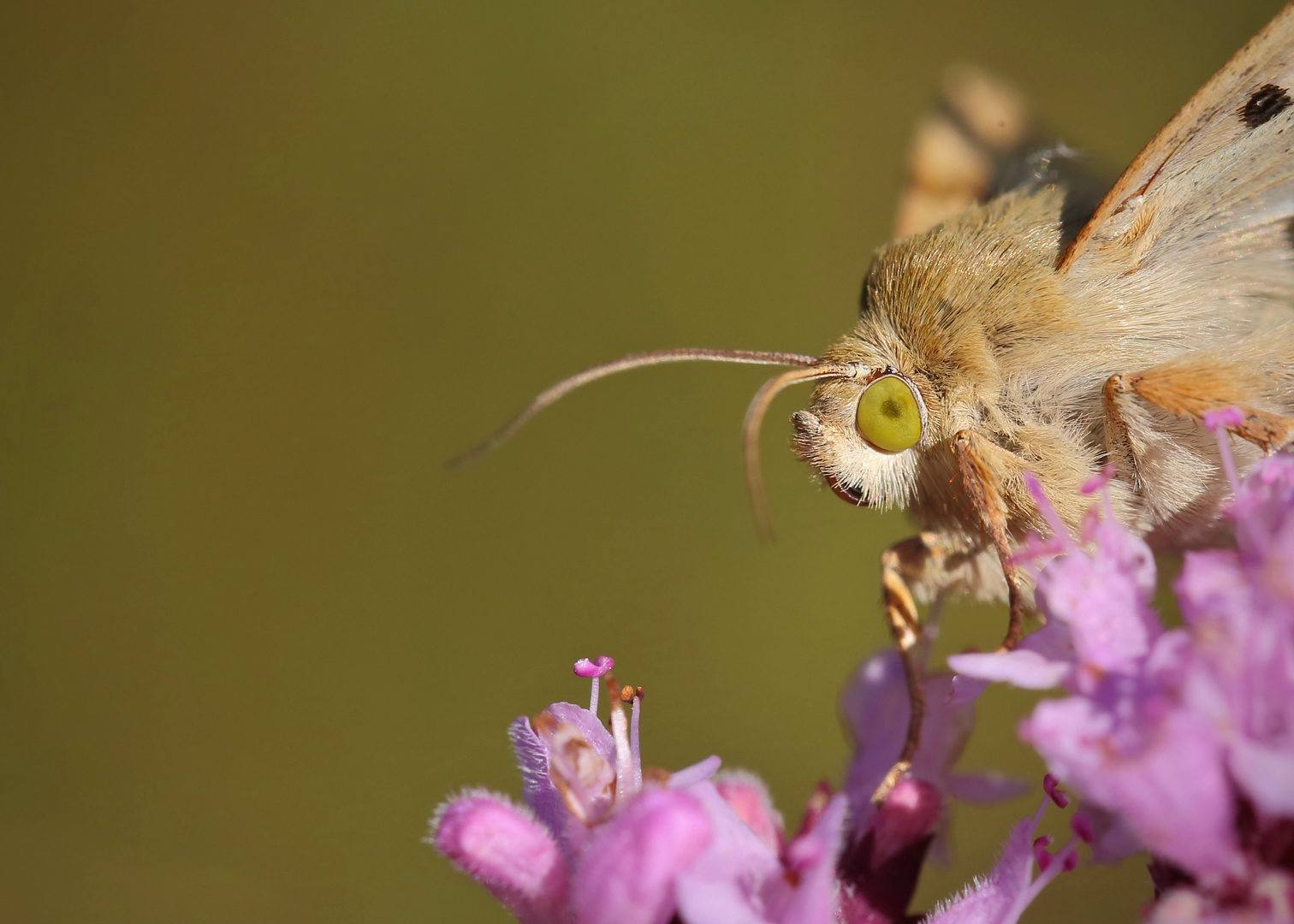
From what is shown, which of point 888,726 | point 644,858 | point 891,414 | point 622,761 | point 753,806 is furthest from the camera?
point 888,726

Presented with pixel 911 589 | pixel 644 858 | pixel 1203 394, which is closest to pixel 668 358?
pixel 911 589

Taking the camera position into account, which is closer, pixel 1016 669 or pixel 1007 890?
pixel 1016 669

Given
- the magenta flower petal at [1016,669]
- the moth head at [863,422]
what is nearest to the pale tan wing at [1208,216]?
the moth head at [863,422]

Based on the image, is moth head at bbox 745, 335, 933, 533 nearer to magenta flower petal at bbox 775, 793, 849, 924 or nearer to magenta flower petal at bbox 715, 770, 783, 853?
magenta flower petal at bbox 715, 770, 783, 853

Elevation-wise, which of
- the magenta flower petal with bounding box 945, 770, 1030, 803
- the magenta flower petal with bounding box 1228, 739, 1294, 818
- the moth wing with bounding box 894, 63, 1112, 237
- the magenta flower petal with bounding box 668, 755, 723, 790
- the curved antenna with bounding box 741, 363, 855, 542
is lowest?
the magenta flower petal with bounding box 945, 770, 1030, 803

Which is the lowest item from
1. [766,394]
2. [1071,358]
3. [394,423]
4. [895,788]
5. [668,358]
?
[895,788]

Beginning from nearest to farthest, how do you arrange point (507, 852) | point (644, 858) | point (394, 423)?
A: point (644, 858), point (507, 852), point (394, 423)

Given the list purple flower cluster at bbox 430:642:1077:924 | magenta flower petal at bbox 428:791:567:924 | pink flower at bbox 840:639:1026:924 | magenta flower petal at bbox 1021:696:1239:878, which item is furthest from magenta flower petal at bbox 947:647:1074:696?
magenta flower petal at bbox 428:791:567:924

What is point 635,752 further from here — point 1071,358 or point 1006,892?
point 1071,358
